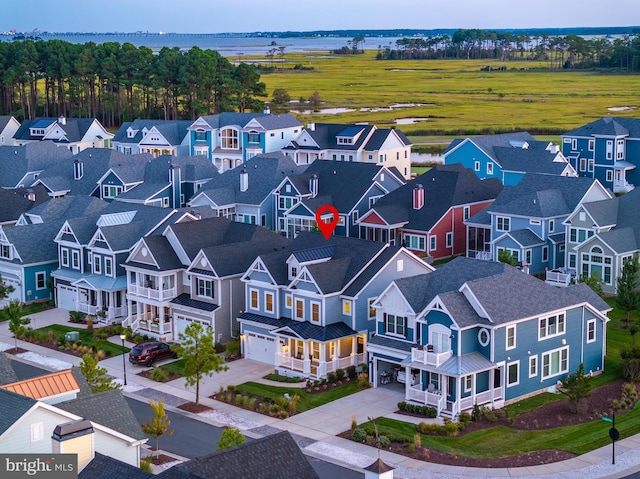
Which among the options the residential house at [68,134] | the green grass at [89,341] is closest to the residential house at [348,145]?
the residential house at [68,134]

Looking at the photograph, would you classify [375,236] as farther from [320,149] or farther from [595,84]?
[595,84]

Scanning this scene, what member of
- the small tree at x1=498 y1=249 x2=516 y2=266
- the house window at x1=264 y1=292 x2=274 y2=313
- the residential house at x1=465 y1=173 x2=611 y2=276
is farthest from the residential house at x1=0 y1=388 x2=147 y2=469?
the residential house at x1=465 y1=173 x2=611 y2=276

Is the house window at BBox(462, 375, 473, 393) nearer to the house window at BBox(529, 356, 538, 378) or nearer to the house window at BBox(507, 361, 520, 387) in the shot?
the house window at BBox(507, 361, 520, 387)

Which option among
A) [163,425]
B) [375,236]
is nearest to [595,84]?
[375,236]

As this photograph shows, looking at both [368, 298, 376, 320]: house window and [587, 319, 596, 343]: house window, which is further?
[368, 298, 376, 320]: house window

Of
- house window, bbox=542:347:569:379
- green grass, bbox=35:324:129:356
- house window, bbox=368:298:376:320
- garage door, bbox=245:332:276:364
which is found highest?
house window, bbox=368:298:376:320

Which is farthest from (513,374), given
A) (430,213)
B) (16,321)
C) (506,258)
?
(430,213)

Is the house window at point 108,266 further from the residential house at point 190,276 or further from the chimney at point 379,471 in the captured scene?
the chimney at point 379,471

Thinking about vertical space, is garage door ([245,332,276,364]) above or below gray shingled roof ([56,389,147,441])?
below
